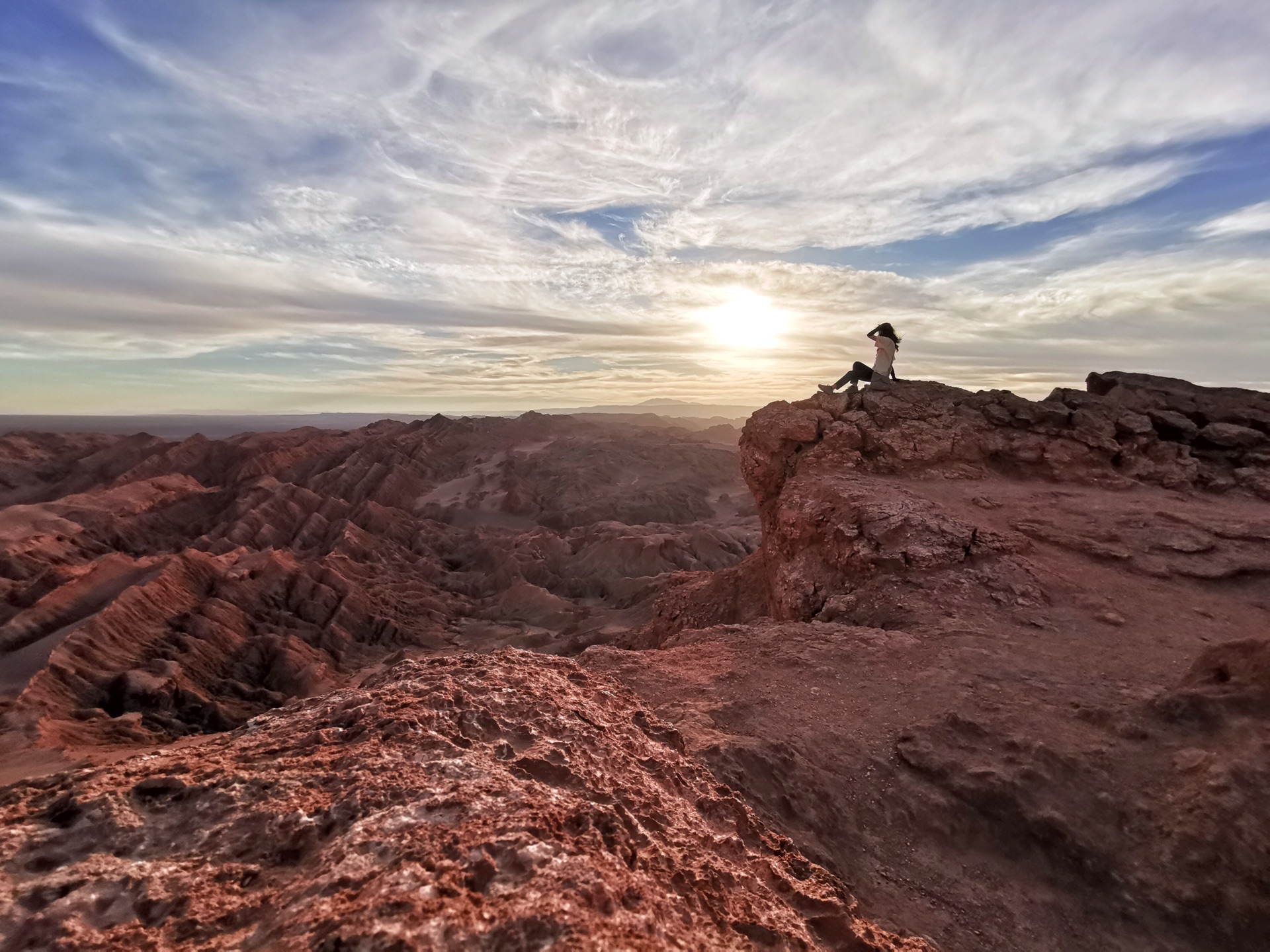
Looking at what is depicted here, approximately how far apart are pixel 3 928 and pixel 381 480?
37.9m

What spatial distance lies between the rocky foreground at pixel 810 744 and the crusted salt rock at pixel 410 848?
1 centimetres

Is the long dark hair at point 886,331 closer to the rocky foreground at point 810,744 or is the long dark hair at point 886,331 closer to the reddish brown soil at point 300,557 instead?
the rocky foreground at point 810,744

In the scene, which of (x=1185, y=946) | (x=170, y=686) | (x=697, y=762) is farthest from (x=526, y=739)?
(x=170, y=686)

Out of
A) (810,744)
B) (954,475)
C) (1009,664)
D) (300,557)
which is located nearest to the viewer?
(810,744)

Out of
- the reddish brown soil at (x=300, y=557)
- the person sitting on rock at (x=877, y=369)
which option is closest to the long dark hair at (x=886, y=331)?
the person sitting on rock at (x=877, y=369)

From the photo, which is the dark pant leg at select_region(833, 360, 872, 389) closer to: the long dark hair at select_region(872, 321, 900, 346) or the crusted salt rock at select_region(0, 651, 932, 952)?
the long dark hair at select_region(872, 321, 900, 346)

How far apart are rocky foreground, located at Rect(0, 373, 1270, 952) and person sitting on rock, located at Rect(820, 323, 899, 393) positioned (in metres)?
0.50

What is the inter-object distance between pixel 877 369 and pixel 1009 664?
681 centimetres

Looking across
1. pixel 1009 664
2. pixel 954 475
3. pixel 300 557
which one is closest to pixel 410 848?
pixel 1009 664

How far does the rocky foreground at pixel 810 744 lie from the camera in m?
2.14

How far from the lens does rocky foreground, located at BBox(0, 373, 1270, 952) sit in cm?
214

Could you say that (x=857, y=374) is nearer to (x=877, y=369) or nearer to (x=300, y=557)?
(x=877, y=369)

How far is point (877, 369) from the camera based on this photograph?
38.0ft

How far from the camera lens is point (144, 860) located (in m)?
2.23
